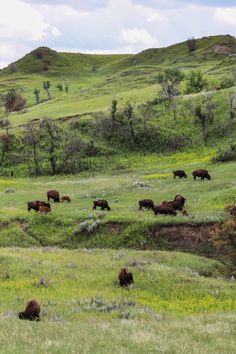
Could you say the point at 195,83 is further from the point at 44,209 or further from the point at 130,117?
A: the point at 44,209

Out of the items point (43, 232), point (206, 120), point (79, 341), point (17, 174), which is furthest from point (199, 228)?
point (206, 120)

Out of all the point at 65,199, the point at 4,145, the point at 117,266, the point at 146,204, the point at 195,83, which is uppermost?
the point at 195,83

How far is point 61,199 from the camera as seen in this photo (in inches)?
1955

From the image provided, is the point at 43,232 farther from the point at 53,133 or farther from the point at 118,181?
the point at 53,133

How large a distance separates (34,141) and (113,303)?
228 feet

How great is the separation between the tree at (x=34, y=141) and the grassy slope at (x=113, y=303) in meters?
54.7

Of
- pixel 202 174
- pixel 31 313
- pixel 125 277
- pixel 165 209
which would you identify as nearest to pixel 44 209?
pixel 165 209

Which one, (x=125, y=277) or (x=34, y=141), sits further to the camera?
(x=34, y=141)

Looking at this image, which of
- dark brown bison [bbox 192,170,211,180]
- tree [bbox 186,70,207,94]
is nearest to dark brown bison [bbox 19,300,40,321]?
dark brown bison [bbox 192,170,211,180]

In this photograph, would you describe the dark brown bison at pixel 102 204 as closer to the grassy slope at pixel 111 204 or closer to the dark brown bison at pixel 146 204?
the grassy slope at pixel 111 204

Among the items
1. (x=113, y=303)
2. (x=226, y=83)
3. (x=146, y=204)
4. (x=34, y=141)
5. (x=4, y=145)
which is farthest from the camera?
(x=226, y=83)

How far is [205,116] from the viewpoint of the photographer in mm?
91625

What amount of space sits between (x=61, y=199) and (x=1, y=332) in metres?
Answer: 35.7

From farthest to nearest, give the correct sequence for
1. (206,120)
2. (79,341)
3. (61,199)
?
(206,120) < (61,199) < (79,341)
